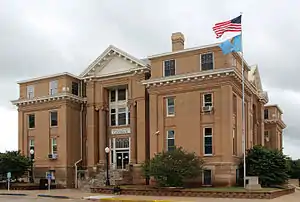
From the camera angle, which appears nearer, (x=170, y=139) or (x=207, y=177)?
(x=207, y=177)

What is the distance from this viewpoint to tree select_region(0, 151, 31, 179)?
4438 centimetres

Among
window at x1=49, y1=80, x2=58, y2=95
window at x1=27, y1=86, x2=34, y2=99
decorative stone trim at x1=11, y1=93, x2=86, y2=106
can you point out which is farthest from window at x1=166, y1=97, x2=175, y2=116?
window at x1=27, y1=86, x2=34, y2=99

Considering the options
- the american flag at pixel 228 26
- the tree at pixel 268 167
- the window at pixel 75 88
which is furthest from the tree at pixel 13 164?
the american flag at pixel 228 26

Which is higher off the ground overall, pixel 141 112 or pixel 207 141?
pixel 141 112

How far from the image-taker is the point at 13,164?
146 ft

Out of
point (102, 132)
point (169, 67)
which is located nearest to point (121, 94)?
point (102, 132)

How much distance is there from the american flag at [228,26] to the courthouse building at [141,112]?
166 inches

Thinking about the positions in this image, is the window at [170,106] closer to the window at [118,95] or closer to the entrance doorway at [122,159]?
the window at [118,95]

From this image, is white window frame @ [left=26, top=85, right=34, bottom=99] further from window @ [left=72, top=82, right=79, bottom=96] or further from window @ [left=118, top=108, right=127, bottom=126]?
window @ [left=118, top=108, right=127, bottom=126]

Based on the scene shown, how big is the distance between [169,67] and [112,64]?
789cm

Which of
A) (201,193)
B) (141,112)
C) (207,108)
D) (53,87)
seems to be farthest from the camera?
(53,87)

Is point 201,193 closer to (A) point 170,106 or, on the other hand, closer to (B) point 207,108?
(B) point 207,108

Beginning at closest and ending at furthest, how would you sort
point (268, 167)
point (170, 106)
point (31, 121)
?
point (268, 167) < point (170, 106) < point (31, 121)

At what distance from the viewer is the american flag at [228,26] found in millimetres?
33531
